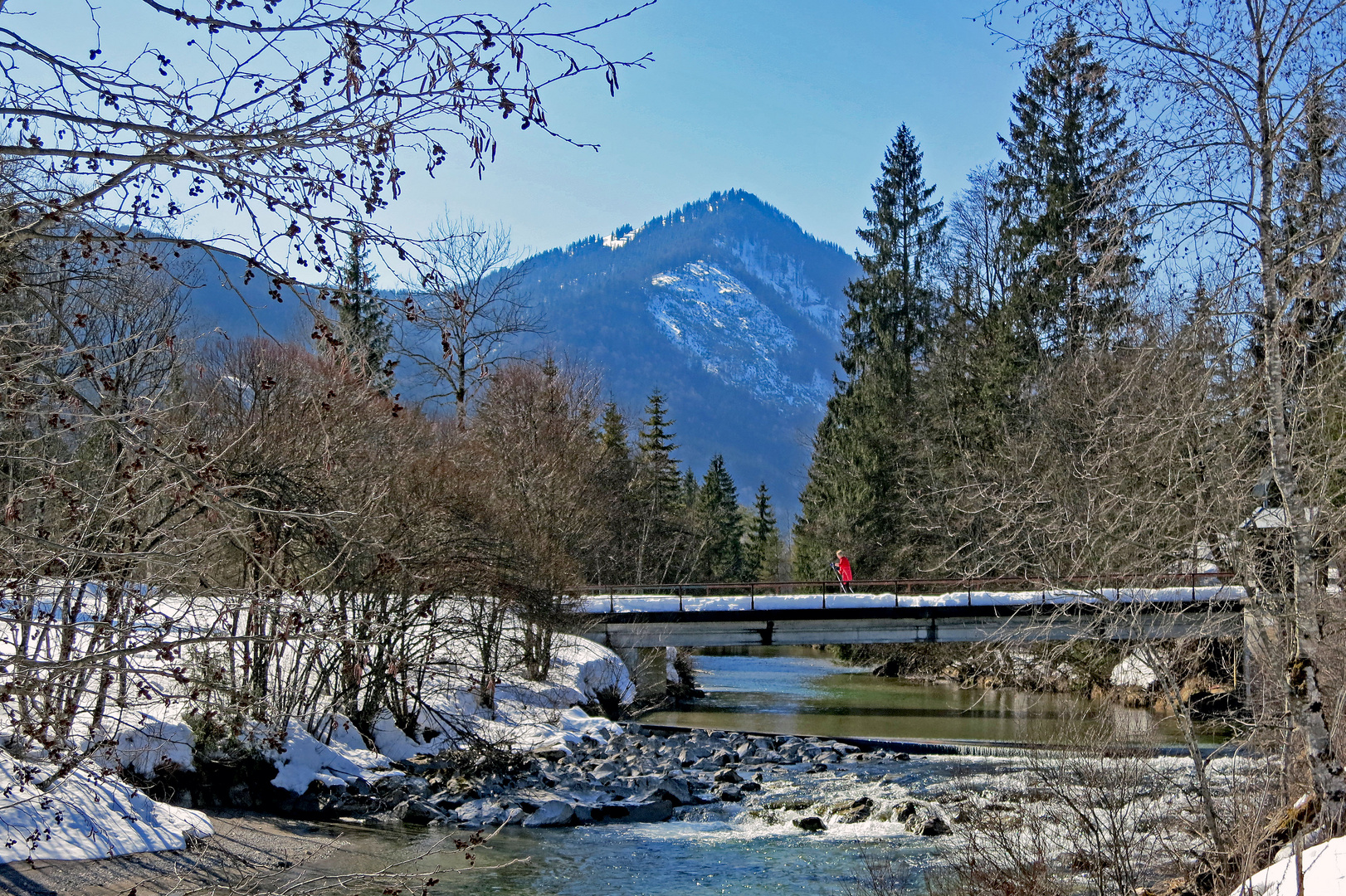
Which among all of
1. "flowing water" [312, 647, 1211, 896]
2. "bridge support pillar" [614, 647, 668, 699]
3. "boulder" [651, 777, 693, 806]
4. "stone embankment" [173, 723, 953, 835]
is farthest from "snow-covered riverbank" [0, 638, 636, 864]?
"boulder" [651, 777, 693, 806]

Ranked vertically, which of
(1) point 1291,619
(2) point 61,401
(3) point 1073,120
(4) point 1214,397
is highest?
(3) point 1073,120

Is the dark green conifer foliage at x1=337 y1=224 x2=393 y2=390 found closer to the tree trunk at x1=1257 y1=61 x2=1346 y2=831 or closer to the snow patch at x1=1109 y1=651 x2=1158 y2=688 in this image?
the tree trunk at x1=1257 y1=61 x2=1346 y2=831

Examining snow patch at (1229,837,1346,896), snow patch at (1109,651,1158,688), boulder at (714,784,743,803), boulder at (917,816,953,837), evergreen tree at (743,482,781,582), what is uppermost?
evergreen tree at (743,482,781,582)

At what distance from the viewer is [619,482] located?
139 feet

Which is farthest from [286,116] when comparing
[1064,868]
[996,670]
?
[996,670]

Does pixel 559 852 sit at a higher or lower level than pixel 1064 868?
lower

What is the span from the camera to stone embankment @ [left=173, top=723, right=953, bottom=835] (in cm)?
1515

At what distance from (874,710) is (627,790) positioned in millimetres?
13133

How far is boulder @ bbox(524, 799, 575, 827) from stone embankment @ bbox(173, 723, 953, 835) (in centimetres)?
2

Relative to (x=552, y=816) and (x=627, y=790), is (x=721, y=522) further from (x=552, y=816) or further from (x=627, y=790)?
(x=552, y=816)

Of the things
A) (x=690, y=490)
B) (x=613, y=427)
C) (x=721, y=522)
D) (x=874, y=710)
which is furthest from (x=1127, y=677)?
(x=690, y=490)

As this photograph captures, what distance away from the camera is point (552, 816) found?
15.7 meters

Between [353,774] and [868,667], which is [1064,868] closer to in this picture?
[353,774]

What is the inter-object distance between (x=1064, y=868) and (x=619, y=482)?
3343cm
